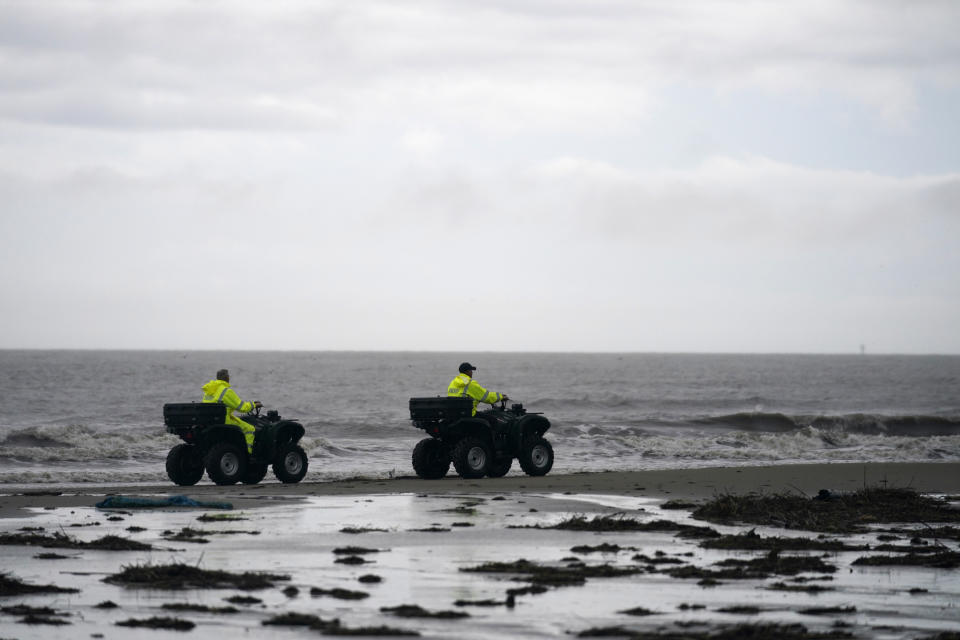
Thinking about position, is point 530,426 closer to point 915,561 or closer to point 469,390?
point 469,390

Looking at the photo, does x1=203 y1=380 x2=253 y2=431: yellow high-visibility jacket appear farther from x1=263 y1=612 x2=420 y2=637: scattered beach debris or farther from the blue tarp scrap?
x1=263 y1=612 x2=420 y2=637: scattered beach debris

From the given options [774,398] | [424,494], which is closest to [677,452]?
[424,494]

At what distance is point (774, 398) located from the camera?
64188 mm

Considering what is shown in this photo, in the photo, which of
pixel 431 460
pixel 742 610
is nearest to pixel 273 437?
pixel 431 460

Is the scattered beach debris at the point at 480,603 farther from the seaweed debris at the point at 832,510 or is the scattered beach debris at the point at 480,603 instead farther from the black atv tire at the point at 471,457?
the black atv tire at the point at 471,457

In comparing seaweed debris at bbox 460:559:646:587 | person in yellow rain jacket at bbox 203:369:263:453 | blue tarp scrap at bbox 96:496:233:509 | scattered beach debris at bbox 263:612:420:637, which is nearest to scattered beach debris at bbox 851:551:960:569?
seaweed debris at bbox 460:559:646:587

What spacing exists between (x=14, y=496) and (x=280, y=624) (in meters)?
8.89

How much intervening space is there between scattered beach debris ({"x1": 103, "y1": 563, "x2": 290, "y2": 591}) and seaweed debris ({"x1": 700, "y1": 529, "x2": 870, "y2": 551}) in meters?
3.64

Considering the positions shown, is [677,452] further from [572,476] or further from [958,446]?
[572,476]

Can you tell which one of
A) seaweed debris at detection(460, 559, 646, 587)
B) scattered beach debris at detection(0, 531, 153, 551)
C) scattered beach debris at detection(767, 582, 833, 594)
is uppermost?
scattered beach debris at detection(767, 582, 833, 594)

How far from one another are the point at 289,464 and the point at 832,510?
7379 millimetres

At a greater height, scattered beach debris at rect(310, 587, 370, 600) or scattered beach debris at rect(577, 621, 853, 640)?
scattered beach debris at rect(577, 621, 853, 640)

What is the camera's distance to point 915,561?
9133 millimetres

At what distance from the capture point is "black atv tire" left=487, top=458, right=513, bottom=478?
56.5ft
